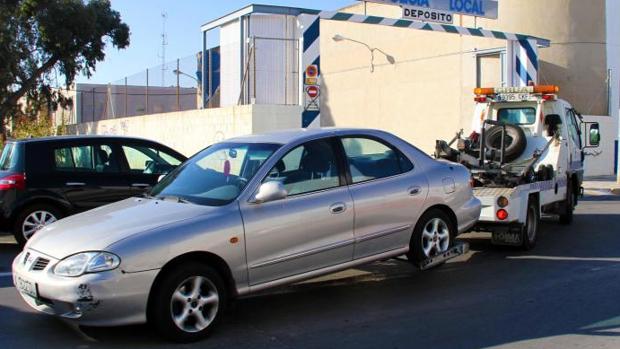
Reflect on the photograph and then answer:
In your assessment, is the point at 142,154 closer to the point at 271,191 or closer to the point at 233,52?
the point at 271,191

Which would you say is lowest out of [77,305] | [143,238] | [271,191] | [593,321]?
[593,321]

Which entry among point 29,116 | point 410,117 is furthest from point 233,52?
point 29,116

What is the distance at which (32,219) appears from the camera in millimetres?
9211

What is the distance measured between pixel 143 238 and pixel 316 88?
20.4 feet

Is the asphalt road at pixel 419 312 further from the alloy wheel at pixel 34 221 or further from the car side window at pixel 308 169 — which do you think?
the car side window at pixel 308 169

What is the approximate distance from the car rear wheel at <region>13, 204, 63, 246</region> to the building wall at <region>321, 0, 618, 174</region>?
38.1 ft

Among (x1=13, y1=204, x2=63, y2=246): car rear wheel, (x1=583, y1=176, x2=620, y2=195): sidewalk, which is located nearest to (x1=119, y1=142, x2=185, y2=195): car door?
(x1=13, y1=204, x2=63, y2=246): car rear wheel

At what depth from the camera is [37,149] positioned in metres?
9.31

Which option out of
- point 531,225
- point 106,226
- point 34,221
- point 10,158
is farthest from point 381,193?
point 10,158

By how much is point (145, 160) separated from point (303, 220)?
5.03m

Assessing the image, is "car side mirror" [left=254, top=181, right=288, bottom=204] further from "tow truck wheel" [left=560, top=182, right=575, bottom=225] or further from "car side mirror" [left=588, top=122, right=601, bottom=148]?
"car side mirror" [left=588, top=122, right=601, bottom=148]

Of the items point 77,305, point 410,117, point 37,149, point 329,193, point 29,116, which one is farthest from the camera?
point 29,116

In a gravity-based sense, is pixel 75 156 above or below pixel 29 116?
below

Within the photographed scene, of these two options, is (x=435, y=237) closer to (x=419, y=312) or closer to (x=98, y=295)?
(x=419, y=312)
